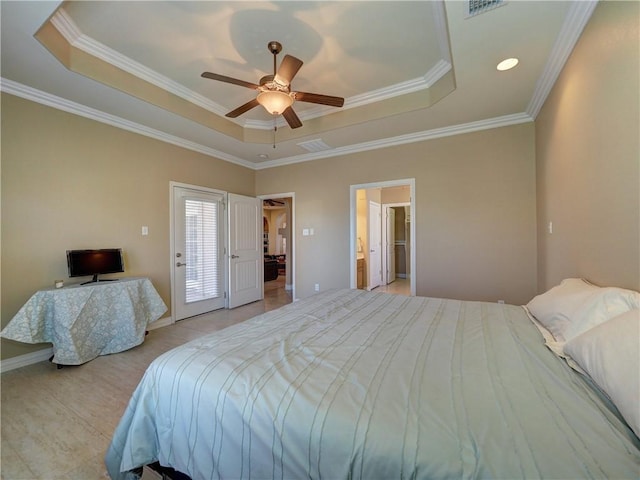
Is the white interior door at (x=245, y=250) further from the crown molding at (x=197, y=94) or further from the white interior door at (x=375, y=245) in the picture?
the white interior door at (x=375, y=245)

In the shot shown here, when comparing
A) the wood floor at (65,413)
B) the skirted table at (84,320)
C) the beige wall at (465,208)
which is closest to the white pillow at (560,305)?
the beige wall at (465,208)

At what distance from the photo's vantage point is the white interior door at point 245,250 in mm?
4742

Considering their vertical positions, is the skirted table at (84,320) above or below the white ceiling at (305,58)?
below

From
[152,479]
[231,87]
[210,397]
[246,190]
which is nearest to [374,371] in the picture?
[210,397]

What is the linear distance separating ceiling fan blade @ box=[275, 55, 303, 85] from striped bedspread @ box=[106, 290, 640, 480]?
2008 mm

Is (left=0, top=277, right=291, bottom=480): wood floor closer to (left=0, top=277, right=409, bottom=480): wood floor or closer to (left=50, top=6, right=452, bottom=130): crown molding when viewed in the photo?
(left=0, top=277, right=409, bottom=480): wood floor

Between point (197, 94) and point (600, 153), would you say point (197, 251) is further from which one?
point (600, 153)

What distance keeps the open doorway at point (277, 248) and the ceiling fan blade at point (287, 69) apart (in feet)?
13.3

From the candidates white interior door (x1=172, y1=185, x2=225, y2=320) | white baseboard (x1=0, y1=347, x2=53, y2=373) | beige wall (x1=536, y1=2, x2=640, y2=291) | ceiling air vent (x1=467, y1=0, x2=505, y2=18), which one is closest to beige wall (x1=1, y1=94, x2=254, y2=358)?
white baseboard (x1=0, y1=347, x2=53, y2=373)

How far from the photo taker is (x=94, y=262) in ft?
9.84

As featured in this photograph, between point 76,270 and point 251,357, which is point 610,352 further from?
point 76,270

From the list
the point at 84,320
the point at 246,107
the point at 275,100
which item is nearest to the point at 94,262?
the point at 84,320

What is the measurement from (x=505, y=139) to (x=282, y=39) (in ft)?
9.70

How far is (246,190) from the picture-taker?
521 cm
